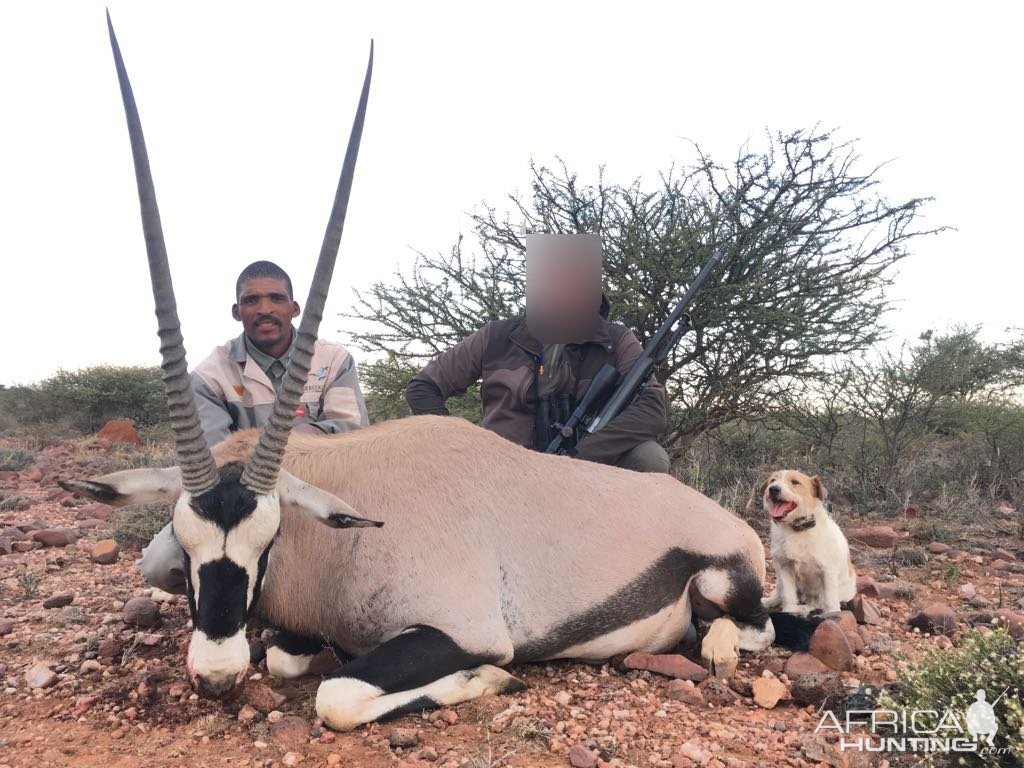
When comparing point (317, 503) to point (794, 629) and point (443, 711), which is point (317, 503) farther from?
point (794, 629)

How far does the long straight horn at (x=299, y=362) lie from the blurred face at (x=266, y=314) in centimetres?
178

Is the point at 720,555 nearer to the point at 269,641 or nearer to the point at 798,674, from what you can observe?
the point at 798,674

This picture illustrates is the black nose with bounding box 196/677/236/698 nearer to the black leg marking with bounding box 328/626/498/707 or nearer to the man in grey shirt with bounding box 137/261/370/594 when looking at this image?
the black leg marking with bounding box 328/626/498/707

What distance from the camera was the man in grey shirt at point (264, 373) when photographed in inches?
173

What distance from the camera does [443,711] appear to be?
115 inches

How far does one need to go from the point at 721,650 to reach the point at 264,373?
2992 millimetres

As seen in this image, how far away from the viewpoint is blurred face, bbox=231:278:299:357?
4599mm

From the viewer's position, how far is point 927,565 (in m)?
5.87

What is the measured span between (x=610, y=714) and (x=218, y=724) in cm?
150

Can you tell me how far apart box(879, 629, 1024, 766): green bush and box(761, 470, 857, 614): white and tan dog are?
4.00 ft

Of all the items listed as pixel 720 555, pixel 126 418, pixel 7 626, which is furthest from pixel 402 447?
pixel 126 418

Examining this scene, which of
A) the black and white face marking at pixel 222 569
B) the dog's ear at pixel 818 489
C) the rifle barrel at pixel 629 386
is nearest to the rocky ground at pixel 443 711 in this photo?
the black and white face marking at pixel 222 569

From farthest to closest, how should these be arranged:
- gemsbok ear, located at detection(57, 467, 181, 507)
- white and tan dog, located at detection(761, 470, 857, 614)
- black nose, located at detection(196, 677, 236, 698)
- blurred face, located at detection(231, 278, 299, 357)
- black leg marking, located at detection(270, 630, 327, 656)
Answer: blurred face, located at detection(231, 278, 299, 357)
white and tan dog, located at detection(761, 470, 857, 614)
black leg marking, located at detection(270, 630, 327, 656)
gemsbok ear, located at detection(57, 467, 181, 507)
black nose, located at detection(196, 677, 236, 698)

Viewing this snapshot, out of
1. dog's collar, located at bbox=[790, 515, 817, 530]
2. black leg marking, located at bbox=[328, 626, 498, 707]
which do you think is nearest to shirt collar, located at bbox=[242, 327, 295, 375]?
black leg marking, located at bbox=[328, 626, 498, 707]
